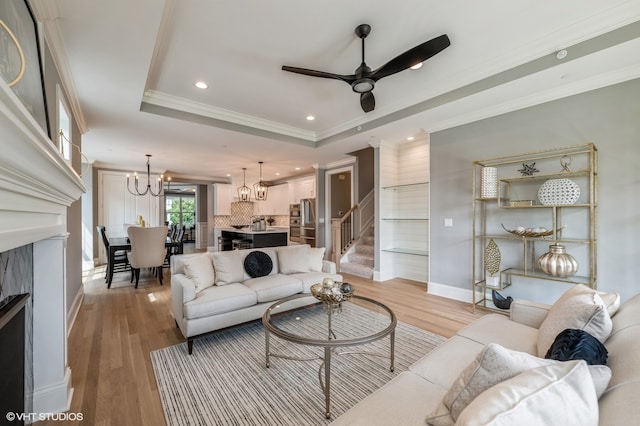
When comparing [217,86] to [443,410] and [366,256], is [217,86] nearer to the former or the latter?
[443,410]

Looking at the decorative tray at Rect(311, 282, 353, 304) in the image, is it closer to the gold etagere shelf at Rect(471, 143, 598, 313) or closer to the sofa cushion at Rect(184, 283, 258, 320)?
the sofa cushion at Rect(184, 283, 258, 320)

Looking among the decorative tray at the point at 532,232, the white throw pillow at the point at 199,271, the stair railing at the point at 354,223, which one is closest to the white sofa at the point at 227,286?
the white throw pillow at the point at 199,271

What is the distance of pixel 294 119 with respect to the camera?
4469mm

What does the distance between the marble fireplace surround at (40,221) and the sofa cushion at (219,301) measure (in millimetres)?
850

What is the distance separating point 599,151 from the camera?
2789 millimetres

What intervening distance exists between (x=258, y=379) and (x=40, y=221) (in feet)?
5.58

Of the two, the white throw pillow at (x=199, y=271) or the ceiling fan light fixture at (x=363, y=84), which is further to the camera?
the white throw pillow at (x=199, y=271)

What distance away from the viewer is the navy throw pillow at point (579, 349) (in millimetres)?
938

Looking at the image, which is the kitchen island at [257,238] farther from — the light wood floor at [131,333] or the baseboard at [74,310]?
the baseboard at [74,310]

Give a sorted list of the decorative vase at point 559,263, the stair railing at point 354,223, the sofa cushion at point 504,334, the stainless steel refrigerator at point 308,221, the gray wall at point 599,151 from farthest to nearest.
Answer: the stainless steel refrigerator at point 308,221
the stair railing at point 354,223
the decorative vase at point 559,263
the gray wall at point 599,151
the sofa cushion at point 504,334

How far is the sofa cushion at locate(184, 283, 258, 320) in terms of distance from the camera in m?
2.40

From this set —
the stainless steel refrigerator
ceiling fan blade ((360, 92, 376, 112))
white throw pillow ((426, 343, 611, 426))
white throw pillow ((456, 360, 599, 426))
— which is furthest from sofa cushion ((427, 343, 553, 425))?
the stainless steel refrigerator

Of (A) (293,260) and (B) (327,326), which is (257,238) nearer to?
(A) (293,260)

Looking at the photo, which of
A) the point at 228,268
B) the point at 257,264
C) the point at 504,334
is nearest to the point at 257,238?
the point at 257,264
